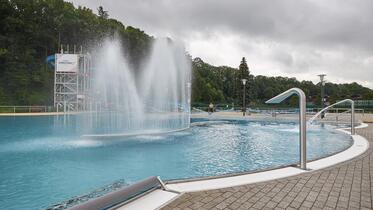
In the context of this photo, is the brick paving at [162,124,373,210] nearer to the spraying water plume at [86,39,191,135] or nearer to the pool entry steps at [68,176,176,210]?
the pool entry steps at [68,176,176,210]

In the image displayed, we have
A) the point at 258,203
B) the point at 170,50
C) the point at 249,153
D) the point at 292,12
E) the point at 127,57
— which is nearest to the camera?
the point at 258,203

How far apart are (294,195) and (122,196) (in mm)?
2451

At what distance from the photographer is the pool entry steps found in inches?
97.5

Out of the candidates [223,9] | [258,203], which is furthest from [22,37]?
[258,203]

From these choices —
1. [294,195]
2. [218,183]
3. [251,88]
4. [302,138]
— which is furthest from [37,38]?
[251,88]

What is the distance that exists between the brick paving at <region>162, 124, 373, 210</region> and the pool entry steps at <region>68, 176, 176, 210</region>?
1.65ft

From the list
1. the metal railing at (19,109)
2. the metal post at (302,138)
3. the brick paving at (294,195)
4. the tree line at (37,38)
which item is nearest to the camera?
the brick paving at (294,195)

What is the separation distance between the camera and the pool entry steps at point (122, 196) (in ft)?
8.13

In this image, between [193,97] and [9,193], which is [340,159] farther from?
[193,97]

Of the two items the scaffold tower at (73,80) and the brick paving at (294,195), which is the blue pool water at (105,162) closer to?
the brick paving at (294,195)

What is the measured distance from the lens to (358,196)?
3270 mm

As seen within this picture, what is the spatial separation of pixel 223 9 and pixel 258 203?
1367 cm

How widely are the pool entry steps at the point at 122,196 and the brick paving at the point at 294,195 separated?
504 mm

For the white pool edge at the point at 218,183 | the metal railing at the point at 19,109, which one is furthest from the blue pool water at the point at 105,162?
the metal railing at the point at 19,109
